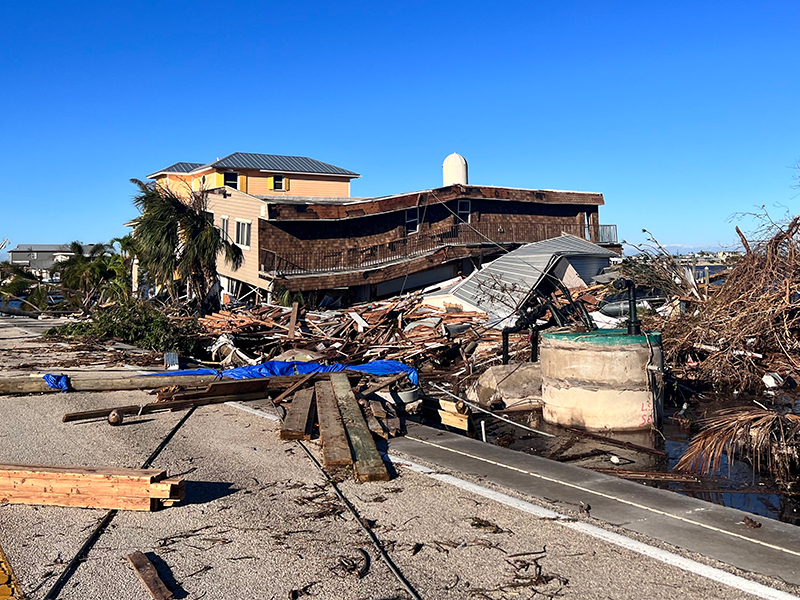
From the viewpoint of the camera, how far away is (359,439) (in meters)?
8.73

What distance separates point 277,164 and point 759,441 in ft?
126

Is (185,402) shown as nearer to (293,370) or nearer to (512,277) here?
(293,370)

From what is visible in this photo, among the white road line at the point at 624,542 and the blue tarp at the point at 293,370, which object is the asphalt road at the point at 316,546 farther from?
the blue tarp at the point at 293,370

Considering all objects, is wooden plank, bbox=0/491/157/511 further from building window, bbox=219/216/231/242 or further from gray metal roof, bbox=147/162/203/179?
gray metal roof, bbox=147/162/203/179

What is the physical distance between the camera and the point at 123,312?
76.2 feet

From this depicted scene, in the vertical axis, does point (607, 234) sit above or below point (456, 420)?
above

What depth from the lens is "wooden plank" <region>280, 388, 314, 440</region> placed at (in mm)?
9102

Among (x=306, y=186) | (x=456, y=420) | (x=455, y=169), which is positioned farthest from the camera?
(x=306, y=186)

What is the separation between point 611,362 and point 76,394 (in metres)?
9.54

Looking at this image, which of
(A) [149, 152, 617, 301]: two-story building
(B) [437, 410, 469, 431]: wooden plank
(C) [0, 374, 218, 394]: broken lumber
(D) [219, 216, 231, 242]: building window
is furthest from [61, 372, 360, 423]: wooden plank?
(D) [219, 216, 231, 242]: building window

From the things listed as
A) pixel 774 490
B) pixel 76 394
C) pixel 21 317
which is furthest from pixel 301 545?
pixel 21 317

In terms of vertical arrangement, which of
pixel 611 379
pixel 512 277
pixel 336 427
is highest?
pixel 512 277

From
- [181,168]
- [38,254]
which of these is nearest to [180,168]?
[181,168]

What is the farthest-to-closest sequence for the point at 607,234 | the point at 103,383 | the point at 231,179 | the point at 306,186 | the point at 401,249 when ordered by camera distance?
the point at 306,186 → the point at 231,179 → the point at 607,234 → the point at 401,249 → the point at 103,383
